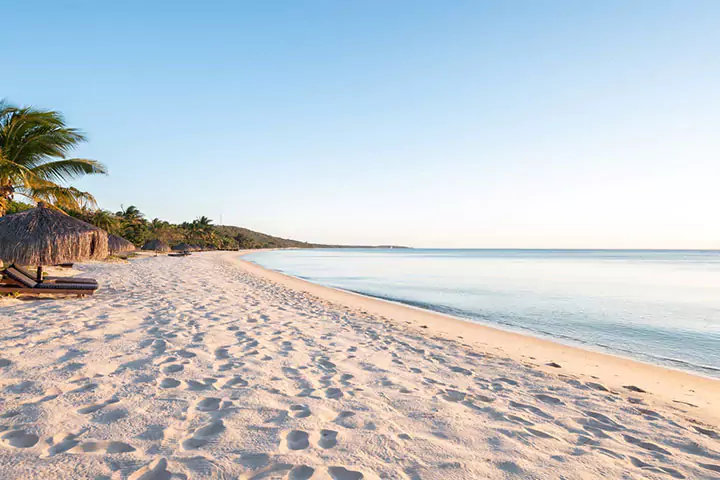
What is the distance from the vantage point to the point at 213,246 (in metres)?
84.2

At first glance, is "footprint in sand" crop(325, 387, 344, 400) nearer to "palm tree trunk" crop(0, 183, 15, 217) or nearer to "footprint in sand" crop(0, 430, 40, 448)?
"footprint in sand" crop(0, 430, 40, 448)

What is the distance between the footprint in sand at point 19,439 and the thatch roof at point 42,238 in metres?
7.89

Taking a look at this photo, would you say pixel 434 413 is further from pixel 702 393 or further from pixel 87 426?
Answer: pixel 702 393

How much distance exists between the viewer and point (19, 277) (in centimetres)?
876

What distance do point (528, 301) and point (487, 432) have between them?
14.0 m

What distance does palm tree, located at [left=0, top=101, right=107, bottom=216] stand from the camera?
1080 cm

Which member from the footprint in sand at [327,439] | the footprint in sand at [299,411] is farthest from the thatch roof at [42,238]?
the footprint in sand at [327,439]

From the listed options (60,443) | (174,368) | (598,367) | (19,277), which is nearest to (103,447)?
(60,443)

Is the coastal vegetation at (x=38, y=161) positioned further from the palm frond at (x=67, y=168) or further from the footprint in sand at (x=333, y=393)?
the footprint in sand at (x=333, y=393)

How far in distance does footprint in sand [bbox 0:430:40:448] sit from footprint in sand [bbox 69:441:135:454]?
0.33 m

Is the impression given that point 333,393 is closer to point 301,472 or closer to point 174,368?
point 301,472

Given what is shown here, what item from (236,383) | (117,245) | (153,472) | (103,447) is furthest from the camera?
(117,245)

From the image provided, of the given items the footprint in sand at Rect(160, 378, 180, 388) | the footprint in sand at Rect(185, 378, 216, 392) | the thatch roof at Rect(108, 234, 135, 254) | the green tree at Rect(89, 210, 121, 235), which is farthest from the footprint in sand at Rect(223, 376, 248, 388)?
the green tree at Rect(89, 210, 121, 235)

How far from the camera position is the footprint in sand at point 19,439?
259 cm
